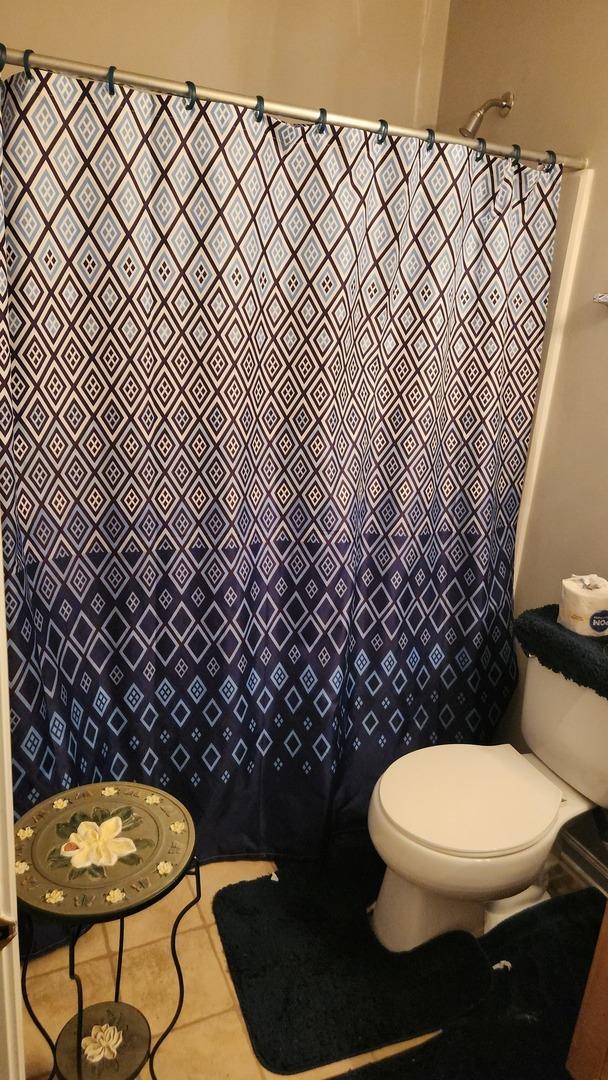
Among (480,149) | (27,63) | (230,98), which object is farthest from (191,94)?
(480,149)

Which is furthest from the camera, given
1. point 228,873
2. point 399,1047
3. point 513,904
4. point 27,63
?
point 228,873

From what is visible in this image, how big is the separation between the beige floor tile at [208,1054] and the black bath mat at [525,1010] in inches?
9.1

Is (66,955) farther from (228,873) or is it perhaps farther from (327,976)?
(327,976)

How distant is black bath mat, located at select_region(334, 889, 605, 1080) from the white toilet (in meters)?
0.08

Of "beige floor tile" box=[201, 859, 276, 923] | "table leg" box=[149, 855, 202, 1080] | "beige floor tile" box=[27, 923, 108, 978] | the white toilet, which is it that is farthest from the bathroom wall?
"beige floor tile" box=[27, 923, 108, 978]

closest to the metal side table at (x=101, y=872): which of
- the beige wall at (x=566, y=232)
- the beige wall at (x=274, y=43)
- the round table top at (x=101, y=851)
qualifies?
the round table top at (x=101, y=851)

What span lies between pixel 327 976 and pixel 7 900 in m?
1.06

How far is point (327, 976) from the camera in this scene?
5.34ft

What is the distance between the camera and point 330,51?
2.01m

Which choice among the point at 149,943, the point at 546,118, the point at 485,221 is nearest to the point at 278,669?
the point at 149,943

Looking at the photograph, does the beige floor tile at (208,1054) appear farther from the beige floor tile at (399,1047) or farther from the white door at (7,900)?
the white door at (7,900)

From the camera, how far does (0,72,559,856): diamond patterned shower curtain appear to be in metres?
1.43

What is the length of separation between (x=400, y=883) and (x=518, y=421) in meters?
1.20

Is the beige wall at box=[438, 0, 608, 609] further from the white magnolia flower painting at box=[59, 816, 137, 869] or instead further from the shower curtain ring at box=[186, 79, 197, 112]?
the white magnolia flower painting at box=[59, 816, 137, 869]
